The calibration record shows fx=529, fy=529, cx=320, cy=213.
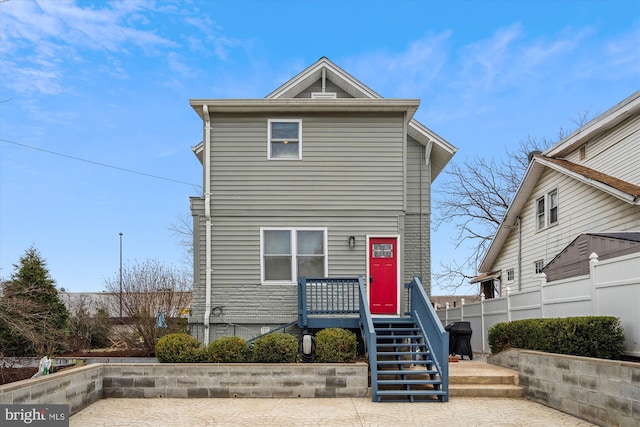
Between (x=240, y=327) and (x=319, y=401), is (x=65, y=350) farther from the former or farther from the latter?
(x=319, y=401)

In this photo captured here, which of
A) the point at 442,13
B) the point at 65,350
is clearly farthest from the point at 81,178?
the point at 442,13

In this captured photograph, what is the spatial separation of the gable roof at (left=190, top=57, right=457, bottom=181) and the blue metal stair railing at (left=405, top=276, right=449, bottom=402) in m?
4.14

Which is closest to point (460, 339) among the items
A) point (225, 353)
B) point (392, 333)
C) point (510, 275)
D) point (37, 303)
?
point (392, 333)

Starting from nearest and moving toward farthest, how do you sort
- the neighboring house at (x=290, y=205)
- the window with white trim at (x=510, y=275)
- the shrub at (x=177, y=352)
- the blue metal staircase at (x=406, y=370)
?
the blue metal staircase at (x=406, y=370) → the shrub at (x=177, y=352) → the neighboring house at (x=290, y=205) → the window with white trim at (x=510, y=275)

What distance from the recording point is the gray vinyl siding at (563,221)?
42.7 ft

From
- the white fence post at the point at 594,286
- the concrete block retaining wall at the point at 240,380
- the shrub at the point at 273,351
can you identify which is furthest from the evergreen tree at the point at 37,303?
the white fence post at the point at 594,286

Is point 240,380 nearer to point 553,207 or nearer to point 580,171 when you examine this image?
point 580,171

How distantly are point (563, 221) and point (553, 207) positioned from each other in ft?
2.96

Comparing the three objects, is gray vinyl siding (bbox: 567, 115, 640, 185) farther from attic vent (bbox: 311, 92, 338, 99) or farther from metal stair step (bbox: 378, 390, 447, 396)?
metal stair step (bbox: 378, 390, 447, 396)

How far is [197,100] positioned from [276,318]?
17.6 ft

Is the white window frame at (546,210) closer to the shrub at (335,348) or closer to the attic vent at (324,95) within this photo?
the attic vent at (324,95)

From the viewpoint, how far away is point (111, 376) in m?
9.18

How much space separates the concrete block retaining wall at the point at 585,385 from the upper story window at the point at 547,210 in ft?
26.9

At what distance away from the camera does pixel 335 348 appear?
9.61 metres
